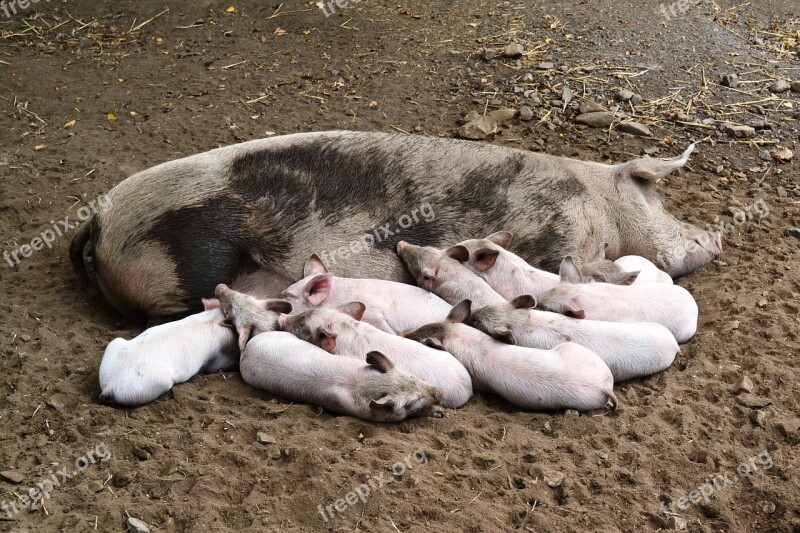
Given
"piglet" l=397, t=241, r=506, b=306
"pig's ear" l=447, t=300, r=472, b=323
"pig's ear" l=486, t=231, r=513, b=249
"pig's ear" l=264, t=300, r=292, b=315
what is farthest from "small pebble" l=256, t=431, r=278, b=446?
"pig's ear" l=486, t=231, r=513, b=249

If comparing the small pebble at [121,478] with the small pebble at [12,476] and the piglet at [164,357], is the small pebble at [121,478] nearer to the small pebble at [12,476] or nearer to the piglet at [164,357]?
the small pebble at [12,476]

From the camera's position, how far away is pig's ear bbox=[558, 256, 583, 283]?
14.9ft

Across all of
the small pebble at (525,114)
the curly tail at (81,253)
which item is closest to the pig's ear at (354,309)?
the curly tail at (81,253)

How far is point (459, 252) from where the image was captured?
15.3ft

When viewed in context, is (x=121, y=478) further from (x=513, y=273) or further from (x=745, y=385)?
(x=745, y=385)

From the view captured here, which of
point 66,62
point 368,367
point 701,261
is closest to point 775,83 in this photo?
point 701,261

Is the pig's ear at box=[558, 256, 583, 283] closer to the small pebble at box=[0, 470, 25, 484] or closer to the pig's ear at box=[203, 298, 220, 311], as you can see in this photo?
the pig's ear at box=[203, 298, 220, 311]

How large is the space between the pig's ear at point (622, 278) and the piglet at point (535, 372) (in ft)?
2.90

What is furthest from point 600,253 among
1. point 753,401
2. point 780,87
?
point 780,87

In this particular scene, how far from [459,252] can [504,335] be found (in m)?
0.73

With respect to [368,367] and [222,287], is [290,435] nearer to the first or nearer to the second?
[368,367]

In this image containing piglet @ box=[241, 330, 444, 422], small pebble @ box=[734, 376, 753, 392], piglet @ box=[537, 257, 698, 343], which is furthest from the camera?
piglet @ box=[537, 257, 698, 343]

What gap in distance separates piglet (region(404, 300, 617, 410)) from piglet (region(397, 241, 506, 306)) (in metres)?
0.55

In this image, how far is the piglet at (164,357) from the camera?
3836 millimetres
